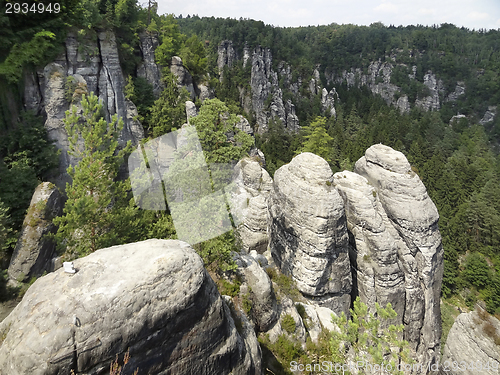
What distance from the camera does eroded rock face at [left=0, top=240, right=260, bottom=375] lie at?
5.48 meters

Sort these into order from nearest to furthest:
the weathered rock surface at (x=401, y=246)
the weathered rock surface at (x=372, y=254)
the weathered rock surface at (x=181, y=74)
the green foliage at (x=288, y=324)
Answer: the green foliage at (x=288, y=324), the weathered rock surface at (x=372, y=254), the weathered rock surface at (x=401, y=246), the weathered rock surface at (x=181, y=74)

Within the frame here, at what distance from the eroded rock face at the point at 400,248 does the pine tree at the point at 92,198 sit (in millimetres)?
16382

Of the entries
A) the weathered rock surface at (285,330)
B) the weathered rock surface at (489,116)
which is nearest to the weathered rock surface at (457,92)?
the weathered rock surface at (489,116)

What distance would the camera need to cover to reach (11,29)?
16016 millimetres

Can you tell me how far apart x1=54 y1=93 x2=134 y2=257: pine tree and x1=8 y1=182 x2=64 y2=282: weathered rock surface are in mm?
3466

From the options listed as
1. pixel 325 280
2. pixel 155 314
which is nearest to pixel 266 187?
pixel 325 280

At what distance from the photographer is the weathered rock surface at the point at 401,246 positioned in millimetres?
19719

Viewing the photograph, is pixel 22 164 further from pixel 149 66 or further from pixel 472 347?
pixel 472 347

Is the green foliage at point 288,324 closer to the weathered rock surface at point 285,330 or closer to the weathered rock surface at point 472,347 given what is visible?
the weathered rock surface at point 285,330

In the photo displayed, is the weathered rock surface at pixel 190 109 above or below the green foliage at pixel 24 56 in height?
below

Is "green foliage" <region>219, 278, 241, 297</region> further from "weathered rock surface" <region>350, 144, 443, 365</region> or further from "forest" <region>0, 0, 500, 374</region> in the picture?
"weathered rock surface" <region>350, 144, 443, 365</region>

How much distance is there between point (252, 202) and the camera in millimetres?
26547

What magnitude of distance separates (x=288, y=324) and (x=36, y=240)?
1401 centimetres

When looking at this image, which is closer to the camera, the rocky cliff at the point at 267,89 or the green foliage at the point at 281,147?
the green foliage at the point at 281,147
